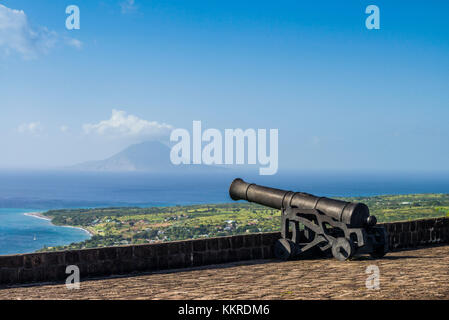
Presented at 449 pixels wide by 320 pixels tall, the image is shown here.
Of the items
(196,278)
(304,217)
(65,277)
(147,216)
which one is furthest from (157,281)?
(147,216)

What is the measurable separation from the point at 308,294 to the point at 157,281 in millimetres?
2357

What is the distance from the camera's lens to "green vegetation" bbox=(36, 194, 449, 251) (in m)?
47.0

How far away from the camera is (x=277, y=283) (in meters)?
6.89

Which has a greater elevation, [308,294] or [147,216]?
[308,294]

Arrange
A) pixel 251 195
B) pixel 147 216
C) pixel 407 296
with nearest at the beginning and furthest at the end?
pixel 407 296 → pixel 251 195 → pixel 147 216

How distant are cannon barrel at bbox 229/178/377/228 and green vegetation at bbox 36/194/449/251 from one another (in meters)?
22.4

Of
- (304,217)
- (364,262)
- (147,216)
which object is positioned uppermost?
(304,217)

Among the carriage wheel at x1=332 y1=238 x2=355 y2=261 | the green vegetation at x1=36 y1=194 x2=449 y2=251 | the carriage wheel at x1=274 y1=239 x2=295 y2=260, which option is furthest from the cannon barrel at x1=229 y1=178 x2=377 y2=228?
the green vegetation at x1=36 y1=194 x2=449 y2=251

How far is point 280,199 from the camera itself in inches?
385

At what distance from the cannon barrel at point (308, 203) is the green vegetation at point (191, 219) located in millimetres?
22420

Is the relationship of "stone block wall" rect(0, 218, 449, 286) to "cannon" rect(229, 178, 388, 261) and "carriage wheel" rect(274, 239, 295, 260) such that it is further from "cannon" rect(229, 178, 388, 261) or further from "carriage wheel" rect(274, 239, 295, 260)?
"cannon" rect(229, 178, 388, 261)

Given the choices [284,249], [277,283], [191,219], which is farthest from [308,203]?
[191,219]

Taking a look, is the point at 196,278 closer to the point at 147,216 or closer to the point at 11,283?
the point at 11,283

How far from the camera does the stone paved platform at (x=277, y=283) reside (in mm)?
5984
